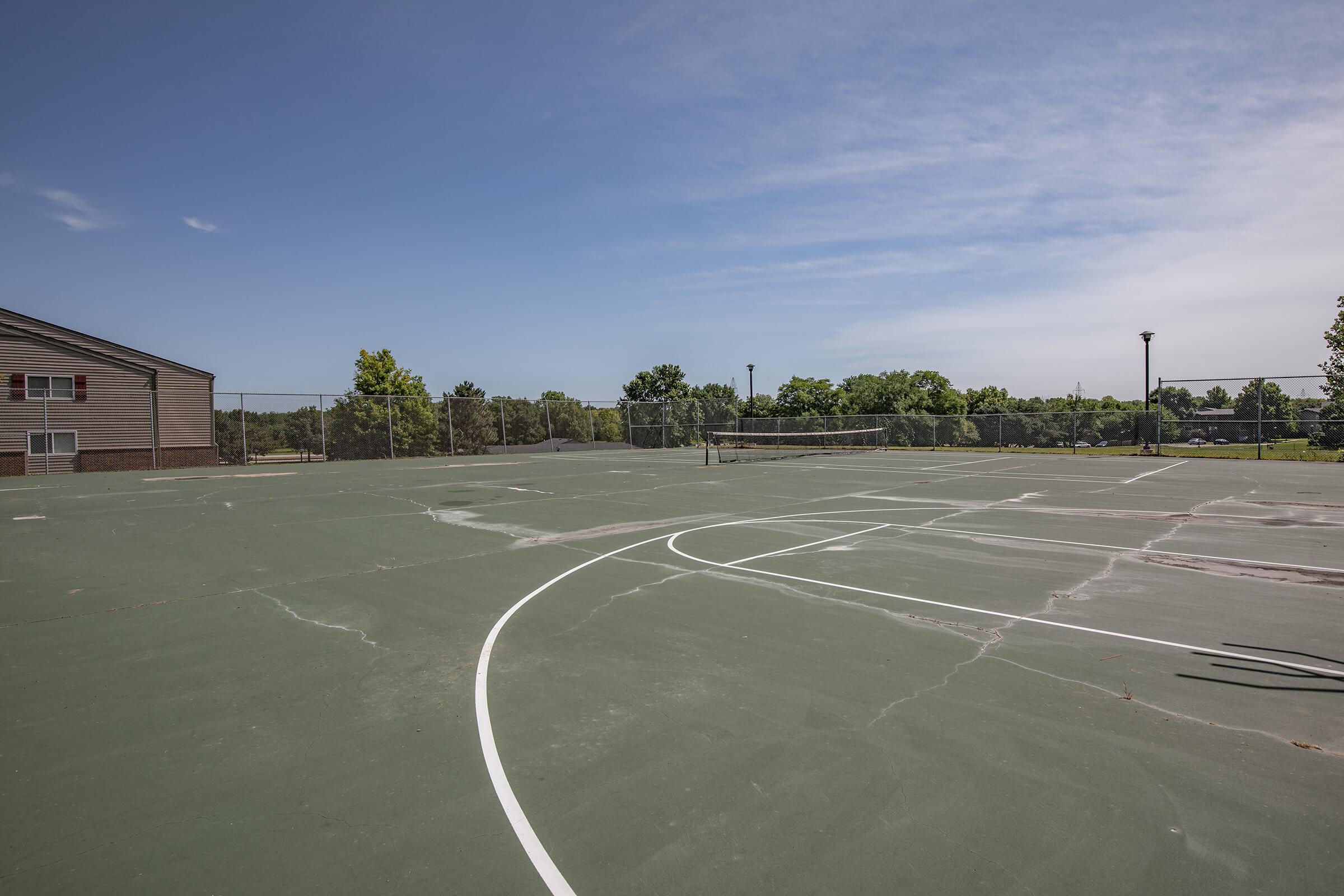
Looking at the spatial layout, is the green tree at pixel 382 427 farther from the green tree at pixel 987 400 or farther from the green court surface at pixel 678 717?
the green tree at pixel 987 400

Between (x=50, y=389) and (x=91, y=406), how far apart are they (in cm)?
163

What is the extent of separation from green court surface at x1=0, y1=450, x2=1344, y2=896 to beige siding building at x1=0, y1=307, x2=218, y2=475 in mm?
23824

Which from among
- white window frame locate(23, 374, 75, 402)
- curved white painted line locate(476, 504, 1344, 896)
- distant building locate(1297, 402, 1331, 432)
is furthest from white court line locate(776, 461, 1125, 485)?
white window frame locate(23, 374, 75, 402)

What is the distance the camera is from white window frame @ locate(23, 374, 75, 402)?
2806cm

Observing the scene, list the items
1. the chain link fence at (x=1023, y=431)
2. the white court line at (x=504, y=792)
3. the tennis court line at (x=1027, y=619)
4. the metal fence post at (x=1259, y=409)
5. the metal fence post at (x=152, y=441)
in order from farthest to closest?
the chain link fence at (x=1023, y=431) → the metal fence post at (x=152, y=441) → the metal fence post at (x=1259, y=409) → the tennis court line at (x=1027, y=619) → the white court line at (x=504, y=792)

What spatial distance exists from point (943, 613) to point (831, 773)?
→ 3.58m

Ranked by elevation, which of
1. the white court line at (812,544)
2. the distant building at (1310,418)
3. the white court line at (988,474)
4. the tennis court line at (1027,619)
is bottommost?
the tennis court line at (1027,619)

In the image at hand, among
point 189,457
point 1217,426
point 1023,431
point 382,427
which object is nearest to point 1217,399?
point 1217,426

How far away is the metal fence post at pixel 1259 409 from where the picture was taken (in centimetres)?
2770

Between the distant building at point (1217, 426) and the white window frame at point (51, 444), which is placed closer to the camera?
the white window frame at point (51, 444)

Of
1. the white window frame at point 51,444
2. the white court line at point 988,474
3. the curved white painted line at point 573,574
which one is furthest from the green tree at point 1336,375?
the white window frame at point 51,444

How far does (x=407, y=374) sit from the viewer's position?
51.4 metres

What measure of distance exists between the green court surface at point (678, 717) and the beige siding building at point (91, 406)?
78.2ft

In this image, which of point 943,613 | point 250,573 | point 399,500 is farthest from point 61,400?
point 943,613
